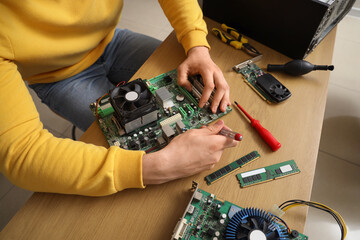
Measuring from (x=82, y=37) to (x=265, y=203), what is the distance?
44.7 inches

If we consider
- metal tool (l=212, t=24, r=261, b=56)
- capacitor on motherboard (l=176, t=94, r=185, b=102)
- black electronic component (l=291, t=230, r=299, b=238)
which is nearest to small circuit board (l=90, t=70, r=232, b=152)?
capacitor on motherboard (l=176, t=94, r=185, b=102)

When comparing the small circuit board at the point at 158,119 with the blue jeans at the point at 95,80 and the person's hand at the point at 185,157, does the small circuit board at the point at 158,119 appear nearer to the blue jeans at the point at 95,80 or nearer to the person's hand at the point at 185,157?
the person's hand at the point at 185,157

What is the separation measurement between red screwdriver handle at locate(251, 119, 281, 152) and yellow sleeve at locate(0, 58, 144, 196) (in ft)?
1.69

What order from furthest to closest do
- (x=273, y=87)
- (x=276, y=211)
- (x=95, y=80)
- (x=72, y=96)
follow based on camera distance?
(x=95, y=80)
(x=72, y=96)
(x=273, y=87)
(x=276, y=211)

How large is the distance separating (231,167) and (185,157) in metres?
0.20

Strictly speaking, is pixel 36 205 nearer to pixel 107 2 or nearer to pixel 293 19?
pixel 107 2

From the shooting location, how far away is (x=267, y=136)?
0.98 metres

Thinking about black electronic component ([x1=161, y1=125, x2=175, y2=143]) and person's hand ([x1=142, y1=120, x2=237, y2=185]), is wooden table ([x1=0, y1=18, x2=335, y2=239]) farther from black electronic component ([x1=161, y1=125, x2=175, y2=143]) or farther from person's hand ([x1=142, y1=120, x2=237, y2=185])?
black electronic component ([x1=161, y1=125, x2=175, y2=143])

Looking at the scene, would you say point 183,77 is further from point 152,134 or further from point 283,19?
point 283,19

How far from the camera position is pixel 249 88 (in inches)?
45.3

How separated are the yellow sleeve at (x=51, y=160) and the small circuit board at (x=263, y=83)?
67 cm

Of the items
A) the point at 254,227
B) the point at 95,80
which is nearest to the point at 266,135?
the point at 254,227

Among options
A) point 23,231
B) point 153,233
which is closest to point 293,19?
point 153,233

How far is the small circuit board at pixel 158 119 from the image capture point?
938 millimetres
